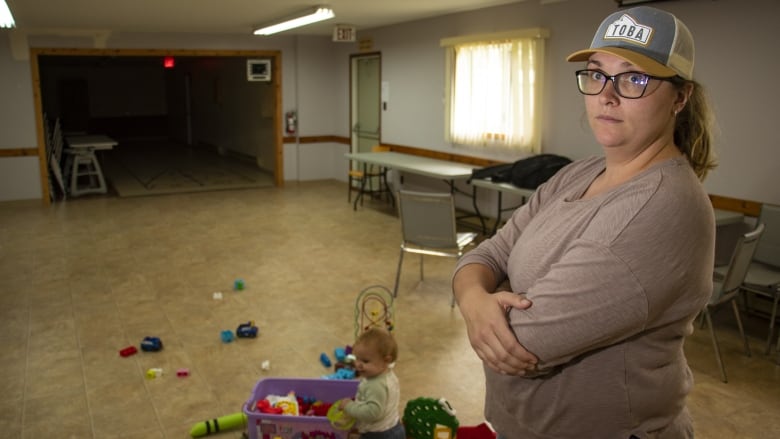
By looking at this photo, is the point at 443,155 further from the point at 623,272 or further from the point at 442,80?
the point at 623,272

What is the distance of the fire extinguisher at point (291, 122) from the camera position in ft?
34.8

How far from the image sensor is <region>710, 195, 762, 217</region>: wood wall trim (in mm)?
4789

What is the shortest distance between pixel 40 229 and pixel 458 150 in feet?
16.3

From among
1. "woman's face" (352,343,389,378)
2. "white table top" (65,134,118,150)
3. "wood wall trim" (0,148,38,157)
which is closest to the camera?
"woman's face" (352,343,389,378)

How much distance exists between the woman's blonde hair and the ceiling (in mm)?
5734

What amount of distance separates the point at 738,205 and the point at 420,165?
3697 millimetres

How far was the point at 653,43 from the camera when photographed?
1.00 metres

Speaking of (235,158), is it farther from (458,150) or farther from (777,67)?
(777,67)

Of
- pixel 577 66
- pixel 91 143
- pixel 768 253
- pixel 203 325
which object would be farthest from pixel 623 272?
pixel 91 143

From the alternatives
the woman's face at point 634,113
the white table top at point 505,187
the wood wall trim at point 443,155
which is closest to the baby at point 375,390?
the woman's face at point 634,113

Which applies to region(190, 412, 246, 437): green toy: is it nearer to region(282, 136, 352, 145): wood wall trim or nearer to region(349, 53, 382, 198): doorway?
region(349, 53, 382, 198): doorway

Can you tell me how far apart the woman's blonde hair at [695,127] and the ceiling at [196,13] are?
18.8ft

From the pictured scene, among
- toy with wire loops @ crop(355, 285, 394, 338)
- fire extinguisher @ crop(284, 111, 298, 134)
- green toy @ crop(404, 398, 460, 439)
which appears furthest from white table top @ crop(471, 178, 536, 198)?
fire extinguisher @ crop(284, 111, 298, 134)

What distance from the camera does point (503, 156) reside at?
23.9 ft
